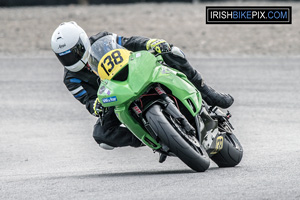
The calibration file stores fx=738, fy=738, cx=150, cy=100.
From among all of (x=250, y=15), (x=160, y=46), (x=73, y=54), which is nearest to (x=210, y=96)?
(x=160, y=46)

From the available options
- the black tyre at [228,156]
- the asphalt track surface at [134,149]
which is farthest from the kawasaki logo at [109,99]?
the black tyre at [228,156]

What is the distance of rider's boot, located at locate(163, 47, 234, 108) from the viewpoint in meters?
6.79

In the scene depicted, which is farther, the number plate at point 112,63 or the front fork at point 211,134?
the front fork at point 211,134

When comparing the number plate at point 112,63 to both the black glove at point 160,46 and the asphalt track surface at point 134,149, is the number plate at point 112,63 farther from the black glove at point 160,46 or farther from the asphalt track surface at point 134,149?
the asphalt track surface at point 134,149

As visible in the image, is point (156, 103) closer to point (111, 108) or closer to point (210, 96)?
point (111, 108)

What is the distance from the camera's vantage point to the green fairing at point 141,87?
236 inches

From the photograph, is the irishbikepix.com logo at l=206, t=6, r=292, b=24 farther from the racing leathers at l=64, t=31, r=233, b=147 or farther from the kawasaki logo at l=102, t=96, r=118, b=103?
the kawasaki logo at l=102, t=96, r=118, b=103

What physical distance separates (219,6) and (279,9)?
1776mm

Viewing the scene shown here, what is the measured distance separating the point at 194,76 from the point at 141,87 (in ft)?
3.52

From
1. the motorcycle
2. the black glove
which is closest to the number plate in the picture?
the motorcycle

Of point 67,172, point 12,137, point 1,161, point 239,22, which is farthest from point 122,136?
point 239,22

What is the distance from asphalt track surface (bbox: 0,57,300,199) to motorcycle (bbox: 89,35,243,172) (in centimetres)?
27

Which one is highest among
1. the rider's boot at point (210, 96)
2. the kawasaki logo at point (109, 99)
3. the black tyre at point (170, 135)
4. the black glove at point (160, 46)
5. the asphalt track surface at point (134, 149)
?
the black glove at point (160, 46)

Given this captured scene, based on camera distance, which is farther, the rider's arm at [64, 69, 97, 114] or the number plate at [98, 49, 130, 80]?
the rider's arm at [64, 69, 97, 114]
